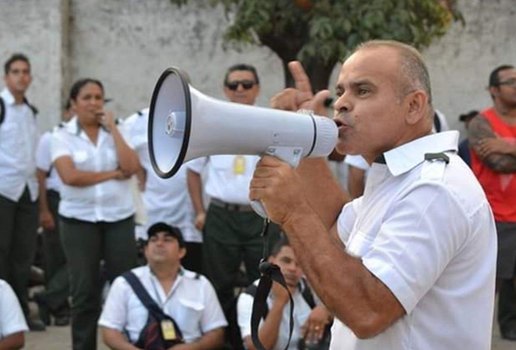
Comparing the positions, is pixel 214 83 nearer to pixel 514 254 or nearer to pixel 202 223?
pixel 202 223

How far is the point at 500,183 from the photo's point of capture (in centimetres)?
680

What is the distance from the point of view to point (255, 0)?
271 inches

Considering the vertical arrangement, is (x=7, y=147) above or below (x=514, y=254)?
above

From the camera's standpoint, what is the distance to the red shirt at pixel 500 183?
679cm

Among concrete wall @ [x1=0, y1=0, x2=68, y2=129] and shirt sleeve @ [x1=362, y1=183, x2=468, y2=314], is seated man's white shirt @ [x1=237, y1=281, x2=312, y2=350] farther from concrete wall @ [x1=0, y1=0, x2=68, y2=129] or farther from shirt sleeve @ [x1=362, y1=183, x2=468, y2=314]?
concrete wall @ [x1=0, y1=0, x2=68, y2=129]

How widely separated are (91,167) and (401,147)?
421 cm

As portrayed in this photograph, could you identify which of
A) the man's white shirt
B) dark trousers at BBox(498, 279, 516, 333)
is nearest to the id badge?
the man's white shirt

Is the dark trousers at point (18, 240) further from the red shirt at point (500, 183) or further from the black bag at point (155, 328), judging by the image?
the red shirt at point (500, 183)

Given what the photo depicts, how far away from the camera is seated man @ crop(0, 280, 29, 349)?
5684 millimetres

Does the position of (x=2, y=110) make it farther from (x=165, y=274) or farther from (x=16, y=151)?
(x=165, y=274)

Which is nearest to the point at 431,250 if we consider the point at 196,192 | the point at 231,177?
the point at 231,177

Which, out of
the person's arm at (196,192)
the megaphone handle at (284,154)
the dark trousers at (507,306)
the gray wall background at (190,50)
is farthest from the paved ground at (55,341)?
the megaphone handle at (284,154)

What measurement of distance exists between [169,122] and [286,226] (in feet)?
1.45

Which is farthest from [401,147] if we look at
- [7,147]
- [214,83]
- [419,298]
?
[214,83]
